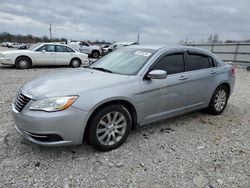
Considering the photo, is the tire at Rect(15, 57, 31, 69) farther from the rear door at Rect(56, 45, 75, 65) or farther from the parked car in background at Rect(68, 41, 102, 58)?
the parked car in background at Rect(68, 41, 102, 58)

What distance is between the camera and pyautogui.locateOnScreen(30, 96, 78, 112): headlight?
2717mm

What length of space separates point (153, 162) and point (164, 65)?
1629 millimetres

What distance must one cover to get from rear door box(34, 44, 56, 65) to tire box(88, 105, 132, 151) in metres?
9.50

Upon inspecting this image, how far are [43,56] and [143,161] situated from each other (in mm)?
10007

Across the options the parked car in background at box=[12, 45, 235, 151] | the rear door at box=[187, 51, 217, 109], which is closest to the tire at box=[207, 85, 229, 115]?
the parked car in background at box=[12, 45, 235, 151]

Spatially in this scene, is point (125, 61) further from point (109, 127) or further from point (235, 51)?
point (235, 51)

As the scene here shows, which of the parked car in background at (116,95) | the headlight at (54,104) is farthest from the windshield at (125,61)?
the headlight at (54,104)

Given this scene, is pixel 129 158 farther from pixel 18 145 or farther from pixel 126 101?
pixel 18 145

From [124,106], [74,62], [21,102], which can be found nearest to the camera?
[21,102]

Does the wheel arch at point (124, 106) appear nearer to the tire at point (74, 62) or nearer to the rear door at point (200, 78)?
the rear door at point (200, 78)

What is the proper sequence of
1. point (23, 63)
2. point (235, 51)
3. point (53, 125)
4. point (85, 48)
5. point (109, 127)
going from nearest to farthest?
point (53, 125), point (109, 127), point (23, 63), point (235, 51), point (85, 48)

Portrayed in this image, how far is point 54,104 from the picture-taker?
8.96 ft

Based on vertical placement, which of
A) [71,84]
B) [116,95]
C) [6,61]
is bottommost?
[6,61]

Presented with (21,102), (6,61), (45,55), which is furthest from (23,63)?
(21,102)
